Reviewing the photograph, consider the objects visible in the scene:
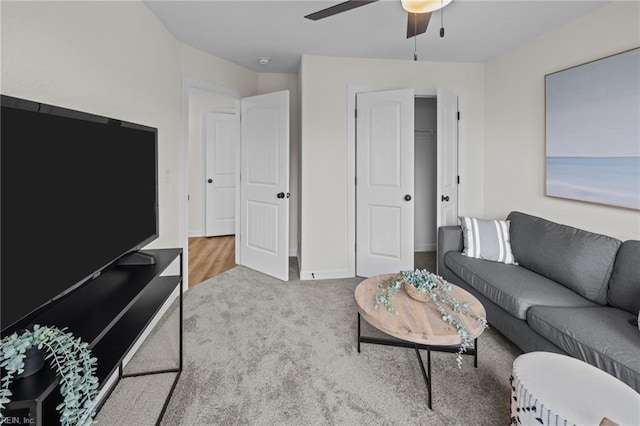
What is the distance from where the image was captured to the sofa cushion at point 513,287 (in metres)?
2.04

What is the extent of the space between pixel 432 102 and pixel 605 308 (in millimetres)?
3392

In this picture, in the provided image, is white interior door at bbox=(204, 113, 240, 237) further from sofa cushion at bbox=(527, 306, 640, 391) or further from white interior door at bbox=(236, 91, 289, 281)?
sofa cushion at bbox=(527, 306, 640, 391)

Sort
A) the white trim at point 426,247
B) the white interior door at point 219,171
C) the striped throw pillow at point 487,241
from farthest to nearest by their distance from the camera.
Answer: the white interior door at point 219,171
the white trim at point 426,247
the striped throw pillow at point 487,241

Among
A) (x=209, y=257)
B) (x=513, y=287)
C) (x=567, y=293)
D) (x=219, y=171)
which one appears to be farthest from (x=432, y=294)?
(x=219, y=171)

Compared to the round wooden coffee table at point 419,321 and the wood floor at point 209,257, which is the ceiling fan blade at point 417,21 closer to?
Result: the round wooden coffee table at point 419,321

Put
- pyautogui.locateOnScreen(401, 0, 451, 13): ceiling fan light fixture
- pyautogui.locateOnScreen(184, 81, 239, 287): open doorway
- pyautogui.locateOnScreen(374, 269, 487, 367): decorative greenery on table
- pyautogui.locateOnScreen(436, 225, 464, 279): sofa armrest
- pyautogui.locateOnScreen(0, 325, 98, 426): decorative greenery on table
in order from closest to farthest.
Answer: pyautogui.locateOnScreen(0, 325, 98, 426): decorative greenery on table → pyautogui.locateOnScreen(374, 269, 487, 367): decorative greenery on table → pyautogui.locateOnScreen(401, 0, 451, 13): ceiling fan light fixture → pyautogui.locateOnScreen(436, 225, 464, 279): sofa armrest → pyautogui.locateOnScreen(184, 81, 239, 287): open doorway

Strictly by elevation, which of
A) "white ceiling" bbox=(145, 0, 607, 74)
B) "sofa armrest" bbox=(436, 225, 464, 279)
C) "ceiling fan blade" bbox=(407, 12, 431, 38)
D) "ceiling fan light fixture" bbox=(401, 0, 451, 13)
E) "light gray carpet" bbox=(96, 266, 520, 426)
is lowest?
"light gray carpet" bbox=(96, 266, 520, 426)

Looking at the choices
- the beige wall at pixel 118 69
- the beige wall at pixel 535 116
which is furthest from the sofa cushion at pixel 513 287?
the beige wall at pixel 118 69

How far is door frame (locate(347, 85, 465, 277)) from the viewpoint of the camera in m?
3.62

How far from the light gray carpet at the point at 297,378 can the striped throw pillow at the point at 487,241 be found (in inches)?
24.9

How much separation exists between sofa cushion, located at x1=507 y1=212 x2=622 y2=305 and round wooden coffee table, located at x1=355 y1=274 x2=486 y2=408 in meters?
0.78

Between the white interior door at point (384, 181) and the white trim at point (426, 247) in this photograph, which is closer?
the white interior door at point (384, 181)

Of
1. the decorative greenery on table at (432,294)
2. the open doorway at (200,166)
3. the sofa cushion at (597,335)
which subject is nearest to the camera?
the sofa cushion at (597,335)

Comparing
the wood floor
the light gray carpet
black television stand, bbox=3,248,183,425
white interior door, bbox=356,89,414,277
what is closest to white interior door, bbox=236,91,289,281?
the wood floor
